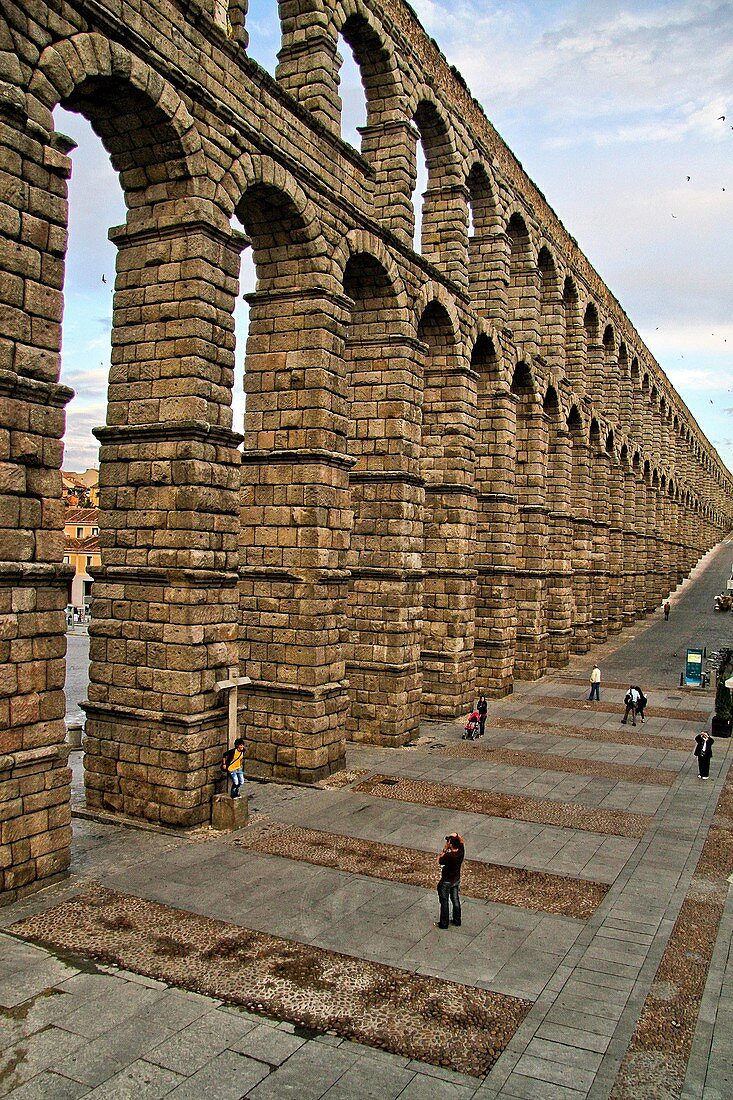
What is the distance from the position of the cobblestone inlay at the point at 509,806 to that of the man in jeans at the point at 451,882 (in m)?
5.14

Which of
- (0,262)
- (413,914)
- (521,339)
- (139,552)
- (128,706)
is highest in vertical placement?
(521,339)

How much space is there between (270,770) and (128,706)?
4.26m

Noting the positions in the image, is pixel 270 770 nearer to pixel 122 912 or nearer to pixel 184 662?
pixel 184 662

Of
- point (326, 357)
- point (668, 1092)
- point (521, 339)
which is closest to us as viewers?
point (668, 1092)

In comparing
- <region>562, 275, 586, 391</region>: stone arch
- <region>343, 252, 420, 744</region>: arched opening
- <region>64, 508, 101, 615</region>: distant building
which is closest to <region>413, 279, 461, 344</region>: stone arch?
<region>343, 252, 420, 744</region>: arched opening

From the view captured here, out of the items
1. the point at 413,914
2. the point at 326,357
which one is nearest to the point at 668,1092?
the point at 413,914

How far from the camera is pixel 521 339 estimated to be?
32.8 m

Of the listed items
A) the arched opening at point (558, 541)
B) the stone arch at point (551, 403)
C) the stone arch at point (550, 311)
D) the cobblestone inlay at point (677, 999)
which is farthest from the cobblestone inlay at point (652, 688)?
the cobblestone inlay at point (677, 999)

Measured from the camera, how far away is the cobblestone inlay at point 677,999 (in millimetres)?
7746

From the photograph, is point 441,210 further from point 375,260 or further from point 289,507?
point 289,507

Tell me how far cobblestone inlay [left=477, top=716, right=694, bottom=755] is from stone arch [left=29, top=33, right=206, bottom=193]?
16.9 meters

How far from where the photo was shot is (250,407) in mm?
18562

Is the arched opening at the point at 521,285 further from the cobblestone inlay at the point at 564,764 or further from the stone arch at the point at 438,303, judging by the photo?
the cobblestone inlay at the point at 564,764

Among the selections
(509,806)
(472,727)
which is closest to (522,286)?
(472,727)
